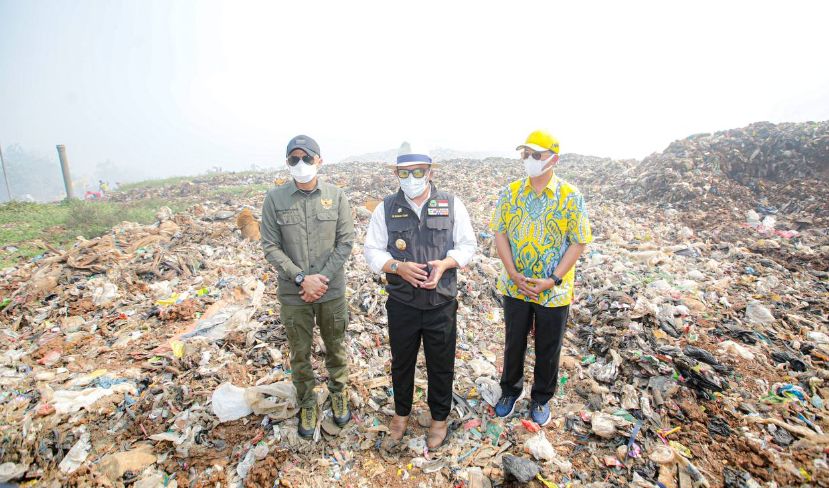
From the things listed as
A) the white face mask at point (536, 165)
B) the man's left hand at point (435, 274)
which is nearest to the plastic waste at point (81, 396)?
the man's left hand at point (435, 274)

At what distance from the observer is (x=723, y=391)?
10.0 ft

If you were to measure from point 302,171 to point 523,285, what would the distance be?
1.91 m

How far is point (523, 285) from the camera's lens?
8.69 ft

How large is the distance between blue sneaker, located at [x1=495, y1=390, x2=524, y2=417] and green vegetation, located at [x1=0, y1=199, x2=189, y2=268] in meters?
9.67

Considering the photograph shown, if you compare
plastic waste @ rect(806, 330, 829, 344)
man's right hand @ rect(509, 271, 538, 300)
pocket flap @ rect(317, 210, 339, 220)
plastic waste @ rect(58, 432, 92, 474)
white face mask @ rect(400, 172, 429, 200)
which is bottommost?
plastic waste @ rect(58, 432, 92, 474)

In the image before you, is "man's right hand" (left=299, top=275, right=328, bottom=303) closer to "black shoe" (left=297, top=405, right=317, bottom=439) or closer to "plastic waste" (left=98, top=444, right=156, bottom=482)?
"black shoe" (left=297, top=405, right=317, bottom=439)

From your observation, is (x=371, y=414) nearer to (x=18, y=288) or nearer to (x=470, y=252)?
(x=470, y=252)

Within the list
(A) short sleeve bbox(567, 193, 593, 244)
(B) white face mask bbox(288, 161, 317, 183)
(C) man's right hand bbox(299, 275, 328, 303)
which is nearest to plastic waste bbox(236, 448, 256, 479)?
(C) man's right hand bbox(299, 275, 328, 303)

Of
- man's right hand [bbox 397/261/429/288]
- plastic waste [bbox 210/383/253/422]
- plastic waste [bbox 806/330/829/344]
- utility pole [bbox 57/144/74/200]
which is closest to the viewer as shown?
man's right hand [bbox 397/261/429/288]

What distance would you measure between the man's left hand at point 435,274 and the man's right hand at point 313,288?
2.66ft

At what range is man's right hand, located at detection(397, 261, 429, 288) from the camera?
7.88 ft

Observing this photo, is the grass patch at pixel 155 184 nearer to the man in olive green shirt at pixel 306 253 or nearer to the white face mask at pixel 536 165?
the man in olive green shirt at pixel 306 253

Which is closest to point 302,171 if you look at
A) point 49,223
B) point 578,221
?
point 578,221

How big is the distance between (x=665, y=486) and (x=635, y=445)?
31 cm
